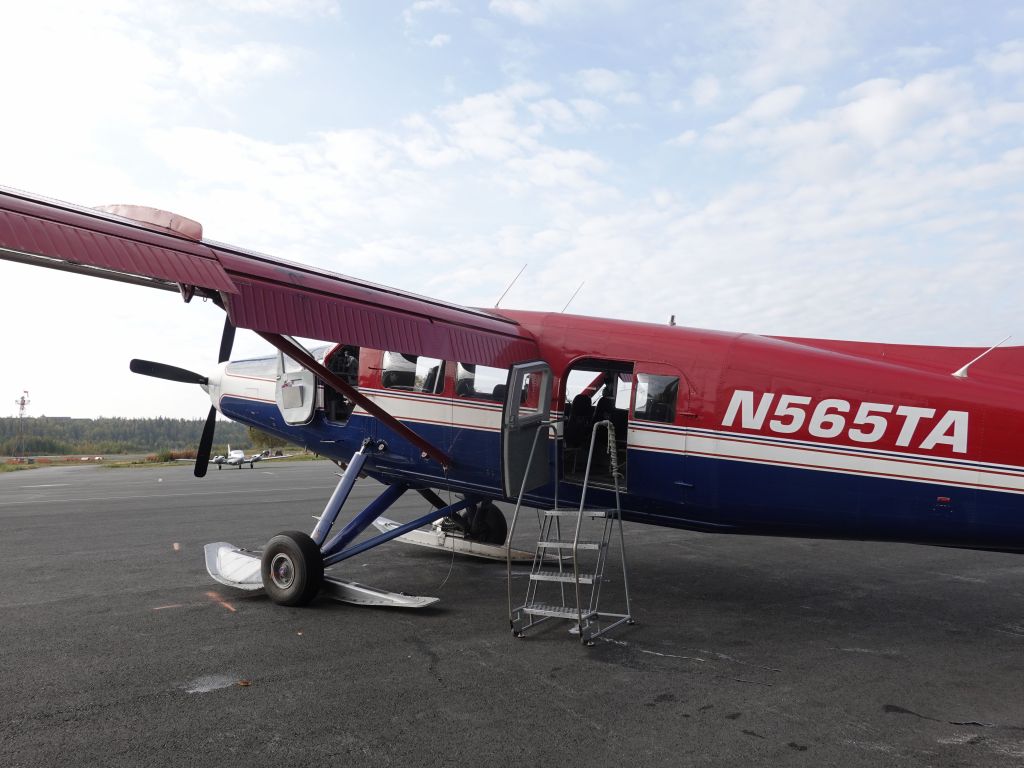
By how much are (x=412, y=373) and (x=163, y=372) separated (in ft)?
10.4

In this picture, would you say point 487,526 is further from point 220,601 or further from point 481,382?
point 220,601

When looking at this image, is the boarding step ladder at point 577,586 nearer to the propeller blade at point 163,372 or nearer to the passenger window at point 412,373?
the passenger window at point 412,373

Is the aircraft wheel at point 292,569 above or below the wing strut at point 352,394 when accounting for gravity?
below

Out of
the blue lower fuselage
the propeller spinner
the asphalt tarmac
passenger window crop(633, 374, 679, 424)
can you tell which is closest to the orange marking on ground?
the asphalt tarmac

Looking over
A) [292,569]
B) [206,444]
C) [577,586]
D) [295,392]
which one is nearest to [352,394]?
[295,392]

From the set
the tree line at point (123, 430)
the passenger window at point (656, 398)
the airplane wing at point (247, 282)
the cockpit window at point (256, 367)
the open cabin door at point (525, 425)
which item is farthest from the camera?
the tree line at point (123, 430)

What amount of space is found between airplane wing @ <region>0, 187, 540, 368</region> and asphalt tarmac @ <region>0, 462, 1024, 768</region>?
2.68 metres

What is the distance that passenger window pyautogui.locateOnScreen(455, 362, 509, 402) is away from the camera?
295 inches

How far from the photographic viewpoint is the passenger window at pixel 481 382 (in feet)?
24.6

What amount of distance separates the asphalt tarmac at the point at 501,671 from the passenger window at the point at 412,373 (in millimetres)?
2322

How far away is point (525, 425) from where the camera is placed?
6695 mm

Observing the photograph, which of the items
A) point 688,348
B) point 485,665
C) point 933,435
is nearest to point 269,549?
point 485,665

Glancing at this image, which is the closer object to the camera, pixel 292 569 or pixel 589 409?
pixel 292 569

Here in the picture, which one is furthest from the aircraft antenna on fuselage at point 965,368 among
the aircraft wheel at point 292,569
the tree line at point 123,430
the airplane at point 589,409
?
the tree line at point 123,430
